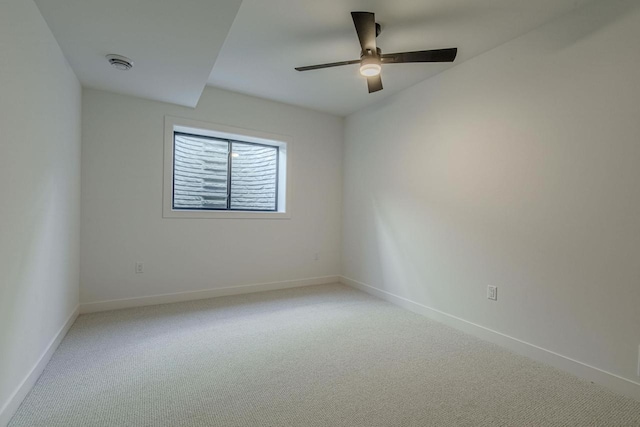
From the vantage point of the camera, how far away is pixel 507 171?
8.08ft

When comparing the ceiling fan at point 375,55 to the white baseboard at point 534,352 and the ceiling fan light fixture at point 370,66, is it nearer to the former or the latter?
the ceiling fan light fixture at point 370,66

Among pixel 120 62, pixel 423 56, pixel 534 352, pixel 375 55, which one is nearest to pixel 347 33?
pixel 375 55

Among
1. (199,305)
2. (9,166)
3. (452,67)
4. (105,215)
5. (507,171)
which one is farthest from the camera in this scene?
(199,305)

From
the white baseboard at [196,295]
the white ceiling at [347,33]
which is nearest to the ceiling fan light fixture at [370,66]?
the white ceiling at [347,33]

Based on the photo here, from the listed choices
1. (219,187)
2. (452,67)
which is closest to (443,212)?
(452,67)

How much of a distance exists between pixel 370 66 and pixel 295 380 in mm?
2279

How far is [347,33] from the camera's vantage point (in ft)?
7.79

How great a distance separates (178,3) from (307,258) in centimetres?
324

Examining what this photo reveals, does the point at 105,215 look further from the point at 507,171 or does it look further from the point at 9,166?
the point at 507,171

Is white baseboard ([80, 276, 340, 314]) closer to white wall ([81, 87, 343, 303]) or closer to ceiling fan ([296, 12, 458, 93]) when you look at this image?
white wall ([81, 87, 343, 303])

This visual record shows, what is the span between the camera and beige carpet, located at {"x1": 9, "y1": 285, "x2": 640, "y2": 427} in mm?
1573

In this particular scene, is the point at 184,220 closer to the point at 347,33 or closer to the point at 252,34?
the point at 252,34

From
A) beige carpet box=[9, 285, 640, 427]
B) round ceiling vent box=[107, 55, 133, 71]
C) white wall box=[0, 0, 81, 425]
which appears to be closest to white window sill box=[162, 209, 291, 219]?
white wall box=[0, 0, 81, 425]

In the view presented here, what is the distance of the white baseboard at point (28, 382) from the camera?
4.83 ft
